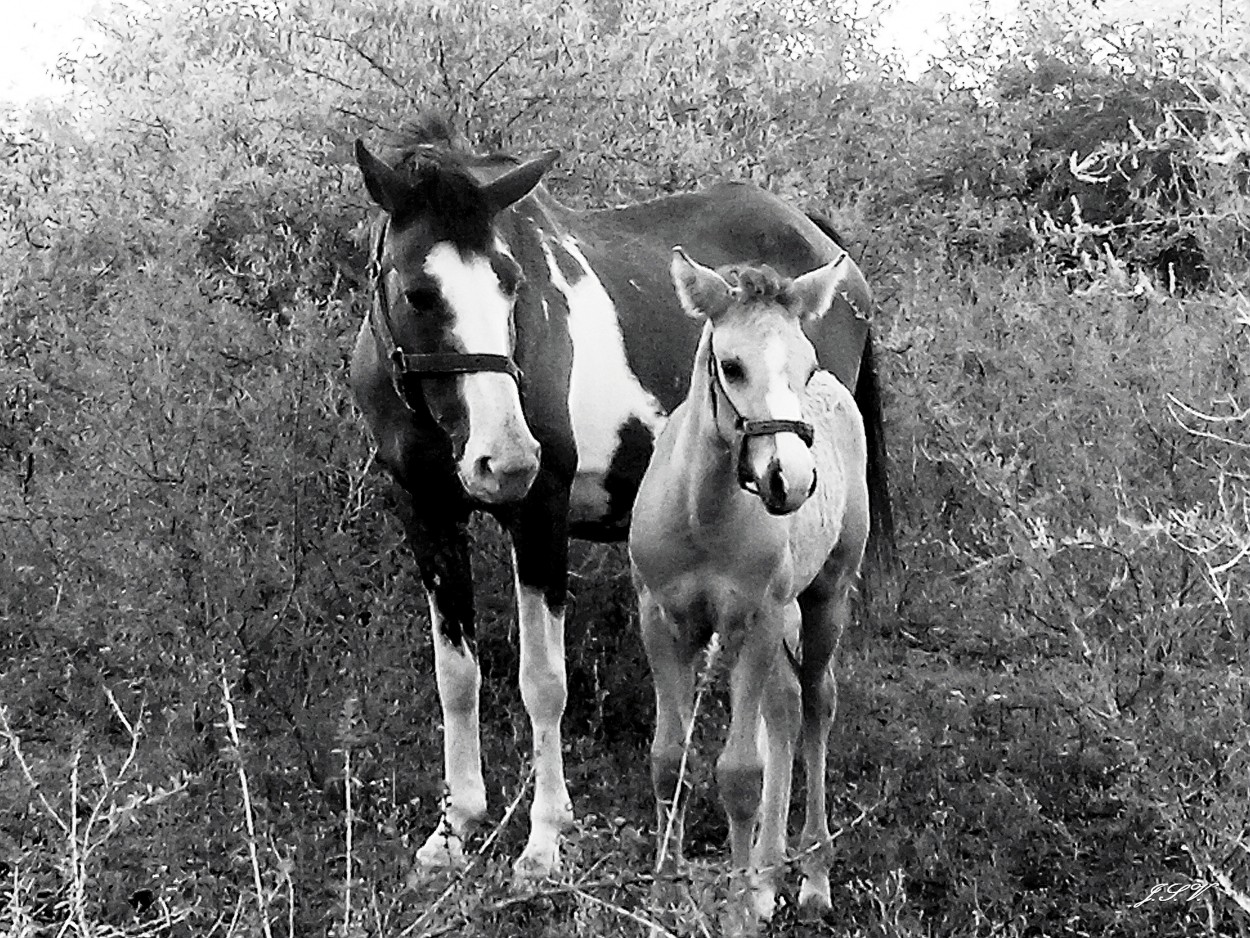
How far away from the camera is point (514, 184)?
3473mm

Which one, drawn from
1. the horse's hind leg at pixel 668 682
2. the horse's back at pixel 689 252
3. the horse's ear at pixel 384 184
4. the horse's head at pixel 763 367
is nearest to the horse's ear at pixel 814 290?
→ the horse's head at pixel 763 367

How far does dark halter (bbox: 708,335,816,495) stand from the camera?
2738 millimetres

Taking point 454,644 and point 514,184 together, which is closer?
point 514,184

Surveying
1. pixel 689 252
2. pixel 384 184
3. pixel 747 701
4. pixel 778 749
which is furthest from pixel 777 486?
pixel 689 252

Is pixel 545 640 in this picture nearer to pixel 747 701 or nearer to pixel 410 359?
pixel 747 701

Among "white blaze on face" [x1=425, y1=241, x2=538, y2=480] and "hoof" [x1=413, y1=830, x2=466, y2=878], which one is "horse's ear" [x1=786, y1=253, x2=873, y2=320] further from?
"hoof" [x1=413, y1=830, x2=466, y2=878]

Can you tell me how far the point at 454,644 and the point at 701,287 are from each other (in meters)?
1.49

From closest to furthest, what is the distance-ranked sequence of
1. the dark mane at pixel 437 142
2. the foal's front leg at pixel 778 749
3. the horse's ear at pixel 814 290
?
1. the horse's ear at pixel 814 290
2. the foal's front leg at pixel 778 749
3. the dark mane at pixel 437 142

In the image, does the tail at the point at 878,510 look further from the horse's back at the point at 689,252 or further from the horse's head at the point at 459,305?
the horse's head at the point at 459,305

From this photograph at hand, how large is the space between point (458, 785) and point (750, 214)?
2.30 meters

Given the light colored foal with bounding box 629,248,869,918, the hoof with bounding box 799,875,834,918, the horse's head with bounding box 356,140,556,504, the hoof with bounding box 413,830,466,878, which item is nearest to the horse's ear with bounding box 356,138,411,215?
the horse's head with bounding box 356,140,556,504

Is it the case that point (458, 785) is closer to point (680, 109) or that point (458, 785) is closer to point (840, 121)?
point (680, 109)

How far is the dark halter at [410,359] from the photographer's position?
130 inches

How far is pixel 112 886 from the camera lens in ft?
11.1
